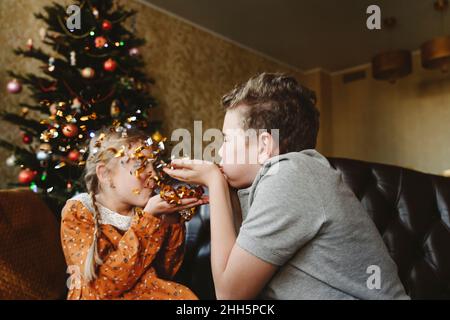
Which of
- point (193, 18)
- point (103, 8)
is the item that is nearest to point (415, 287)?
point (103, 8)

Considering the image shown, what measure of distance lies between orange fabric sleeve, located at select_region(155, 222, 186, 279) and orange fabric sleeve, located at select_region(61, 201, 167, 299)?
0.07 metres

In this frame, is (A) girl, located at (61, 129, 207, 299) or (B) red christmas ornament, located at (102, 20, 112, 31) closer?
(A) girl, located at (61, 129, 207, 299)

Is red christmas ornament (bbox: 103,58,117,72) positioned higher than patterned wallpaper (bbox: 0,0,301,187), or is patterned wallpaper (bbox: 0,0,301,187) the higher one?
patterned wallpaper (bbox: 0,0,301,187)

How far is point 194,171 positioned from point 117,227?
8.1 inches

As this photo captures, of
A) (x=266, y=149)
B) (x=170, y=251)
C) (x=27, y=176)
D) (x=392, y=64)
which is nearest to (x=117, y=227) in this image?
(x=170, y=251)

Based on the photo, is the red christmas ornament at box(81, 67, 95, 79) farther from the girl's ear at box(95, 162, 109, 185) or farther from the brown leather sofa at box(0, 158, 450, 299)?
the girl's ear at box(95, 162, 109, 185)

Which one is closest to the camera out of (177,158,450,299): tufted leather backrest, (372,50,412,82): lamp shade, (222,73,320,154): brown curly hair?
(222,73,320,154): brown curly hair

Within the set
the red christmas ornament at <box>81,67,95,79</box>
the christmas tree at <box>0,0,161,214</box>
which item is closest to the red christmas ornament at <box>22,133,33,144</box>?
the christmas tree at <box>0,0,161,214</box>

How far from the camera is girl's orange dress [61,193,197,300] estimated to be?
0.66m

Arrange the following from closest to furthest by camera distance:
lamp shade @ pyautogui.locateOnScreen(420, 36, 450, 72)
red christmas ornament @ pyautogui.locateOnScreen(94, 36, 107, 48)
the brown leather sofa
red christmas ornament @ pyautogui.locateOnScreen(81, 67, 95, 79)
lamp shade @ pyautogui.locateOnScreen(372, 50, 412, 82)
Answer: the brown leather sofa < red christmas ornament @ pyautogui.locateOnScreen(94, 36, 107, 48) < red christmas ornament @ pyautogui.locateOnScreen(81, 67, 95, 79) < lamp shade @ pyautogui.locateOnScreen(420, 36, 450, 72) < lamp shade @ pyautogui.locateOnScreen(372, 50, 412, 82)

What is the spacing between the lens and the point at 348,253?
66 cm

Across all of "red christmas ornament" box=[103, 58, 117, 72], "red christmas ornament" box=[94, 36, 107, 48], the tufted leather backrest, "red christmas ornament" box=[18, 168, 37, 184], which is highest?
"red christmas ornament" box=[94, 36, 107, 48]

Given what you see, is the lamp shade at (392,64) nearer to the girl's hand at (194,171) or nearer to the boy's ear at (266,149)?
the boy's ear at (266,149)
